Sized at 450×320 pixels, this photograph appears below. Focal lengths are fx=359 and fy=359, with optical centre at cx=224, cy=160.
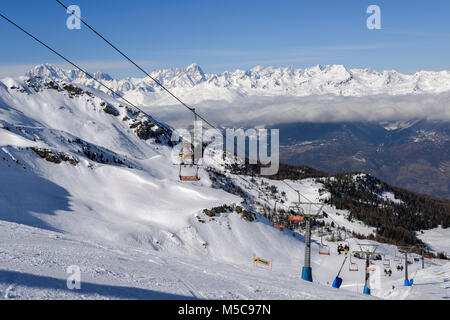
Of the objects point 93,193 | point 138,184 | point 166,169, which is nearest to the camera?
point 93,193

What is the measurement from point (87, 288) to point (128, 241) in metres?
49.7

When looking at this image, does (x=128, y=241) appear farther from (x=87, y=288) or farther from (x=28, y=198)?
(x=87, y=288)

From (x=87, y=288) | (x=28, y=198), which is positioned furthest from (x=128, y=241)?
(x=87, y=288)

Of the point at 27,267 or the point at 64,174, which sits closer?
the point at 27,267

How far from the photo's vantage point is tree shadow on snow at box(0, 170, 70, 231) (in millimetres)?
60178

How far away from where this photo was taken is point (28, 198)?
71062mm

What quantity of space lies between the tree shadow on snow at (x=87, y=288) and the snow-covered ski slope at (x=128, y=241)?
0.05m

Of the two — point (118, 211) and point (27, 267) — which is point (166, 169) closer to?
point (118, 211)

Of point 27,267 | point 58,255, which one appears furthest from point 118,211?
point 27,267

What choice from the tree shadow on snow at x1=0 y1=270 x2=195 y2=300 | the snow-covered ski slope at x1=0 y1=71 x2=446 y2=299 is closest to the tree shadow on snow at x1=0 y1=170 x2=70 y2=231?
the snow-covered ski slope at x1=0 y1=71 x2=446 y2=299

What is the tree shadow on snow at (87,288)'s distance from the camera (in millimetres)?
15062

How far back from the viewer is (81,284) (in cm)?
1647

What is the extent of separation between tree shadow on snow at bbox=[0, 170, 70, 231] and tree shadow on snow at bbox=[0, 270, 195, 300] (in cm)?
4607
